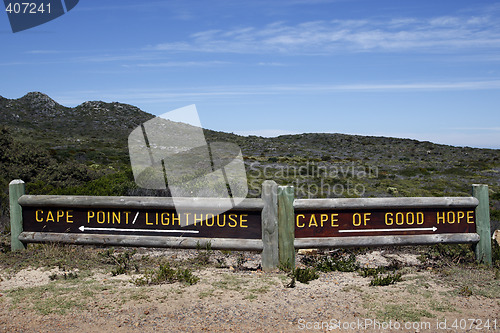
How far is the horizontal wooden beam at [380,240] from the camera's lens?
252 inches

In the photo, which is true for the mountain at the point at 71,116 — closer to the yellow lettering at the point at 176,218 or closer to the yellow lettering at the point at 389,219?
the yellow lettering at the point at 176,218

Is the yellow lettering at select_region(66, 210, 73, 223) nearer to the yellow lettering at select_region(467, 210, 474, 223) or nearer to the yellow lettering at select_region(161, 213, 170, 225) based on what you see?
the yellow lettering at select_region(161, 213, 170, 225)

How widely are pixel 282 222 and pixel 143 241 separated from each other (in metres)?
2.29

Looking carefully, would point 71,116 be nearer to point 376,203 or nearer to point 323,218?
point 323,218

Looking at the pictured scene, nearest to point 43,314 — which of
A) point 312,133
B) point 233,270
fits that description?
point 233,270

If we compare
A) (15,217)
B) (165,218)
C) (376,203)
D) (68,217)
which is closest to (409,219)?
(376,203)

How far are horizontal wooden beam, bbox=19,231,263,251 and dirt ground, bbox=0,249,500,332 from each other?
1.31ft

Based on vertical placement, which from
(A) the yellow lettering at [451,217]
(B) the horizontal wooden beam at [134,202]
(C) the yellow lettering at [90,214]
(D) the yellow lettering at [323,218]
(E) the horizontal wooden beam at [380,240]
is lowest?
(E) the horizontal wooden beam at [380,240]

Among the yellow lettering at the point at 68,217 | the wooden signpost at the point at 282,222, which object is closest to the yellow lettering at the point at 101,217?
the wooden signpost at the point at 282,222

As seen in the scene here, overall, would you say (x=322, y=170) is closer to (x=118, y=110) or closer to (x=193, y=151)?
(x=193, y=151)

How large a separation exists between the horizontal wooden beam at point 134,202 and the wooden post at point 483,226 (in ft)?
11.7

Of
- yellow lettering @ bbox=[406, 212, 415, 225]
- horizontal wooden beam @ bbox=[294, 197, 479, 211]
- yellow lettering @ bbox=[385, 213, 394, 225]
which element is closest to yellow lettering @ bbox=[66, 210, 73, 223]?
horizontal wooden beam @ bbox=[294, 197, 479, 211]

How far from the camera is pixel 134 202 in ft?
22.2

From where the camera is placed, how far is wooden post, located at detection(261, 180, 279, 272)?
6363mm
